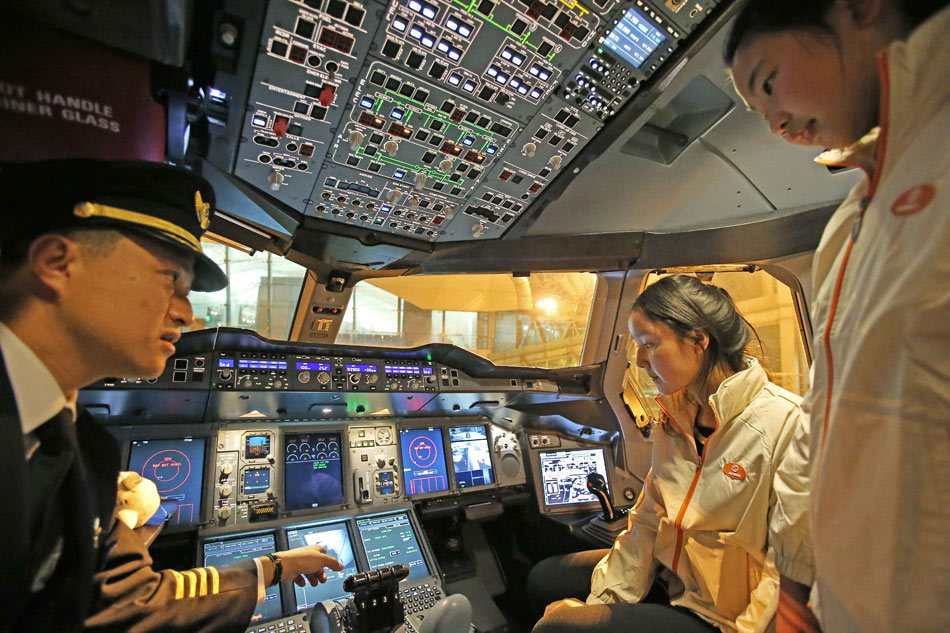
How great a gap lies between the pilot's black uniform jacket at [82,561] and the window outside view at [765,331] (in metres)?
2.87

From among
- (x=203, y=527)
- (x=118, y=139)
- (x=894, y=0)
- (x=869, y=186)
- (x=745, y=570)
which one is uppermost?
(x=118, y=139)

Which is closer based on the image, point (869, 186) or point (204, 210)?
point (869, 186)

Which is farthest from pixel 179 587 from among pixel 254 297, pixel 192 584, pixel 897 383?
pixel 254 297

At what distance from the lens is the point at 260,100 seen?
4.68 ft

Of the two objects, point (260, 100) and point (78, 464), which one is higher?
point (260, 100)

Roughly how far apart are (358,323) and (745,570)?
3629 mm

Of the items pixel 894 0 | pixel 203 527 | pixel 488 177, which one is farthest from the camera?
pixel 203 527

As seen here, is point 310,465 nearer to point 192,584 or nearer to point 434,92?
point 192,584

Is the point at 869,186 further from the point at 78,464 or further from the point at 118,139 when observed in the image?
the point at 118,139

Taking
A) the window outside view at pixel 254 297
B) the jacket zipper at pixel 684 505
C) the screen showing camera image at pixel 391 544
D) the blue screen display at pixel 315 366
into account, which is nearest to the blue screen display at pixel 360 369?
the blue screen display at pixel 315 366

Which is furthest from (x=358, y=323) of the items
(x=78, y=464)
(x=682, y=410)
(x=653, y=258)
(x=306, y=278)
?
(x=78, y=464)

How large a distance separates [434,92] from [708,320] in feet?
3.98

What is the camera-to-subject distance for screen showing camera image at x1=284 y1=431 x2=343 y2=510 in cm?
250

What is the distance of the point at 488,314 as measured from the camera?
5453 millimetres
